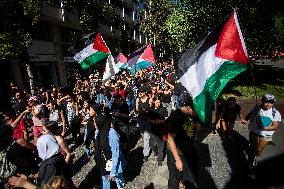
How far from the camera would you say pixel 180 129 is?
5.24 m

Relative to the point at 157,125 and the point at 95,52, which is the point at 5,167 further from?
the point at 95,52

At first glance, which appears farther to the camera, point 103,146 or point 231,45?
point 103,146

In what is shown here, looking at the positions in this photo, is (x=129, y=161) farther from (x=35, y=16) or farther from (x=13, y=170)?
(x=35, y=16)

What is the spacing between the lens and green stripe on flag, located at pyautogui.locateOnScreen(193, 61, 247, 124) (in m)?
5.19

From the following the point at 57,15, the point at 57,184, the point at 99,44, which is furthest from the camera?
the point at 57,15

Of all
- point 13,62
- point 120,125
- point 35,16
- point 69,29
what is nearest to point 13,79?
point 13,62

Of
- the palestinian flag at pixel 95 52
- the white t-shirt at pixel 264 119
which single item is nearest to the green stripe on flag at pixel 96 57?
the palestinian flag at pixel 95 52

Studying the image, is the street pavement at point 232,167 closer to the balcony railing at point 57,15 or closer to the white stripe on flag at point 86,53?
the white stripe on flag at point 86,53

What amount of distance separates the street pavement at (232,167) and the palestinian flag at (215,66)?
2078mm

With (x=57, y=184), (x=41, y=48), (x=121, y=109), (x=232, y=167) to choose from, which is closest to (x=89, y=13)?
(x=41, y=48)

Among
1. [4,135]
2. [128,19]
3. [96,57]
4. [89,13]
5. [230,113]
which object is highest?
[128,19]

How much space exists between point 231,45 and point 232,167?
336 cm

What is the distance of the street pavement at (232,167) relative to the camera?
6592 mm

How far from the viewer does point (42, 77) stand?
86.1 feet
